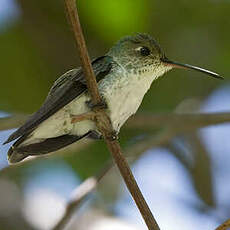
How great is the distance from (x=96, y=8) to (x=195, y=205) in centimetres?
193

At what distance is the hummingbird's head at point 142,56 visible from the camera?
3777 mm

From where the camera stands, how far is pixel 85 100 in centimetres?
346

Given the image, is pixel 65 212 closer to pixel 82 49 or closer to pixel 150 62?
pixel 150 62

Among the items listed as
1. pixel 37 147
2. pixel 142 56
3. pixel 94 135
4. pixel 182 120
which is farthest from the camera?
pixel 182 120

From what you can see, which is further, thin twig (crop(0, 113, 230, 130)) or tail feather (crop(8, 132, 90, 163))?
thin twig (crop(0, 113, 230, 130))

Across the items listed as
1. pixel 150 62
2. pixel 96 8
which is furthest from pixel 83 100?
pixel 96 8

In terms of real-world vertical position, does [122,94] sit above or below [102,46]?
below

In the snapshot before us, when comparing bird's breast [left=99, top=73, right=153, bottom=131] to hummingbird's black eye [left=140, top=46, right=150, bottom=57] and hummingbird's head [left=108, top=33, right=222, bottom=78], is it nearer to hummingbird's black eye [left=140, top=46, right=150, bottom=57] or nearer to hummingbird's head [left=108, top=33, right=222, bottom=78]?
hummingbird's head [left=108, top=33, right=222, bottom=78]

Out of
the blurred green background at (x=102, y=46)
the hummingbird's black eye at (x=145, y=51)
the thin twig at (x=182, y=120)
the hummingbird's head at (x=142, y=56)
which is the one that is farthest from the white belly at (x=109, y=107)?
the blurred green background at (x=102, y=46)

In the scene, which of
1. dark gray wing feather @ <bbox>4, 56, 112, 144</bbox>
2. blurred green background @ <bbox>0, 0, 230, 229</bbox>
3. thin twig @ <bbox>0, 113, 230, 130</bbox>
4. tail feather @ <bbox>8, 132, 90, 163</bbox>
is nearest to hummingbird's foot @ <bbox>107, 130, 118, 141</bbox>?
dark gray wing feather @ <bbox>4, 56, 112, 144</bbox>

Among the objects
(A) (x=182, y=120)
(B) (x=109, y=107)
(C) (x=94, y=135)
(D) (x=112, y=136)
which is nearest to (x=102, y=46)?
(A) (x=182, y=120)

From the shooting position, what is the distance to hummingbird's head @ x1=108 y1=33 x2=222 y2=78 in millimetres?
3777

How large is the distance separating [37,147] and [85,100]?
0.43m

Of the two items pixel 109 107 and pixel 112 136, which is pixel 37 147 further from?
pixel 112 136
